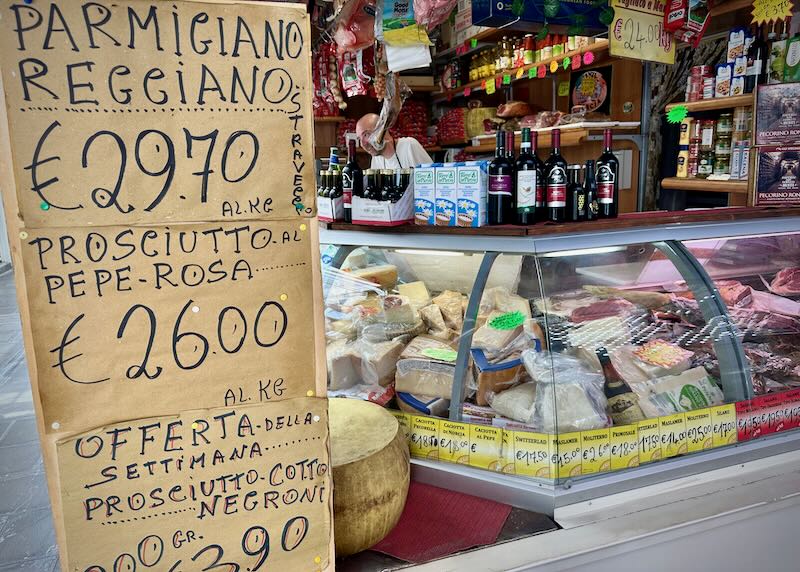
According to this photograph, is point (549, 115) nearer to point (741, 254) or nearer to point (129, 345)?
point (741, 254)

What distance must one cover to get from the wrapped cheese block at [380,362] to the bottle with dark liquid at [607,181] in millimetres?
1016

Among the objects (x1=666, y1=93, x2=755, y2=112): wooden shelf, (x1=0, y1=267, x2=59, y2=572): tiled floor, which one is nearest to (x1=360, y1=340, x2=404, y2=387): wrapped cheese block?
(x1=0, y1=267, x2=59, y2=572): tiled floor

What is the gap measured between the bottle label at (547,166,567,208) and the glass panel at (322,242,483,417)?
0.36m

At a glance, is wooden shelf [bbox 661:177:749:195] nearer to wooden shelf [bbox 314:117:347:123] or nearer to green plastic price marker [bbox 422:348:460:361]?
green plastic price marker [bbox 422:348:460:361]

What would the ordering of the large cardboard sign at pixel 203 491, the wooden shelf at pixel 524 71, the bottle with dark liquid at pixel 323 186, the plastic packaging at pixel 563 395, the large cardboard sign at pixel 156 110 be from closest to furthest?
the large cardboard sign at pixel 156 110 < the large cardboard sign at pixel 203 491 < the plastic packaging at pixel 563 395 < the bottle with dark liquid at pixel 323 186 < the wooden shelf at pixel 524 71

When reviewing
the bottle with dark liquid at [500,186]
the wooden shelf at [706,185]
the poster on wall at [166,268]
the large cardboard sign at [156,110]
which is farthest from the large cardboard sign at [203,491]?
the wooden shelf at [706,185]

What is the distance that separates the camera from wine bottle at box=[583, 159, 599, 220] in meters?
2.34

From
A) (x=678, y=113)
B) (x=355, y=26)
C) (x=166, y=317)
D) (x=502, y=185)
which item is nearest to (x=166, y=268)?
(x=166, y=317)

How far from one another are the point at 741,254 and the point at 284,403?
2415mm

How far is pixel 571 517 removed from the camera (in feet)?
6.16

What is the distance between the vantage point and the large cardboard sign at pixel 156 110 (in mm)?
1186

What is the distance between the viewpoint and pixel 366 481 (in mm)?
1707

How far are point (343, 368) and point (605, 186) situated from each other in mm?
1313

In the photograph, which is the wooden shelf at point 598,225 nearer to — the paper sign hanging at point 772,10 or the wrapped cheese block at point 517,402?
the wrapped cheese block at point 517,402
